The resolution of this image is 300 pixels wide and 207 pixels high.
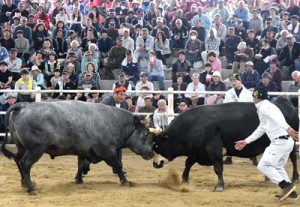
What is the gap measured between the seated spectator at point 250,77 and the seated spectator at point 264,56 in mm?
1164

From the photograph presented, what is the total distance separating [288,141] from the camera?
1176 cm

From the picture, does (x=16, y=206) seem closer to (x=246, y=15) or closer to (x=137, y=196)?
(x=137, y=196)

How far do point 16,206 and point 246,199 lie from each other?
3.36m

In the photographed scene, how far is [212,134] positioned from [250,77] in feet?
20.4

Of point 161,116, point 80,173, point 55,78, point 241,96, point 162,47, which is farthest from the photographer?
point 162,47

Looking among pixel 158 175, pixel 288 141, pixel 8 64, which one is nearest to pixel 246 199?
pixel 288 141

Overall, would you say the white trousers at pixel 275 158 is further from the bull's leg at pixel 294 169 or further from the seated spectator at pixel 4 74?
the seated spectator at pixel 4 74

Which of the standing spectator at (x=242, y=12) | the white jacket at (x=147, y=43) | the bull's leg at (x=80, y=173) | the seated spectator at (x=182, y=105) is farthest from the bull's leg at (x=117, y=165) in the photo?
the standing spectator at (x=242, y=12)

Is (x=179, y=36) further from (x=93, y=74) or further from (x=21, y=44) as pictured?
(x=21, y=44)

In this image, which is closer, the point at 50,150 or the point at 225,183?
the point at 50,150

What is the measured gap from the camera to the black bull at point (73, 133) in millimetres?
12453

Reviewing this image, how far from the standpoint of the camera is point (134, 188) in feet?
42.5

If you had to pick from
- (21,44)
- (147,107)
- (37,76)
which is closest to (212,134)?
(147,107)

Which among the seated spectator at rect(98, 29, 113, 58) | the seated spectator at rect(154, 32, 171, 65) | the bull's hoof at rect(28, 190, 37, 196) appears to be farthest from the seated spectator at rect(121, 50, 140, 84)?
the bull's hoof at rect(28, 190, 37, 196)
